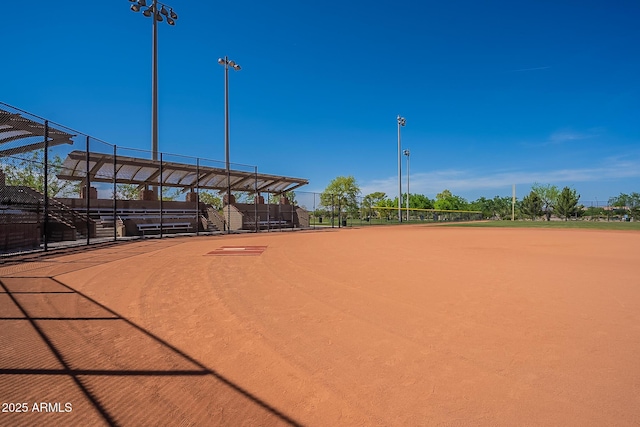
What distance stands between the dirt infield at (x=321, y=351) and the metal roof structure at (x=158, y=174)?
14893 mm

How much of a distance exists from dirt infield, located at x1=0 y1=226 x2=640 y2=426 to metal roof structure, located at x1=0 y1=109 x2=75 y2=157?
26.1 ft

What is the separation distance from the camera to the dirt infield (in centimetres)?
261

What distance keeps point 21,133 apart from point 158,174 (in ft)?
42.3

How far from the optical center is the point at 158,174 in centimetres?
2614

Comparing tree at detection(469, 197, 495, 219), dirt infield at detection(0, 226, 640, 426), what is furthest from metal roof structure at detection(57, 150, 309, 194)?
tree at detection(469, 197, 495, 219)

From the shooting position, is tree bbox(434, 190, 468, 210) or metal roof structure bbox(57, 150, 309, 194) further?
tree bbox(434, 190, 468, 210)

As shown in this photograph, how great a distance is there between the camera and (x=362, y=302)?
218 inches

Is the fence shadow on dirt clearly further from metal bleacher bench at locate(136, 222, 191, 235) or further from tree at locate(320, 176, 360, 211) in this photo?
tree at locate(320, 176, 360, 211)

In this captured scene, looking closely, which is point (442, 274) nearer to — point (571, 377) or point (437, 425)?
point (571, 377)

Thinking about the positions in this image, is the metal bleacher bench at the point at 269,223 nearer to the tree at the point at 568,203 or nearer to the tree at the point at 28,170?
the tree at the point at 28,170

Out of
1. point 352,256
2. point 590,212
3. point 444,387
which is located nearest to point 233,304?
point 444,387

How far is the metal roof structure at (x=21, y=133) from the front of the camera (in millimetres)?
11555

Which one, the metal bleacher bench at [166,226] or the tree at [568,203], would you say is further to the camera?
the tree at [568,203]

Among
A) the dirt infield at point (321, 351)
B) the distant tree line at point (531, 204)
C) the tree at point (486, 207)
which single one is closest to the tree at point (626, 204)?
the distant tree line at point (531, 204)
